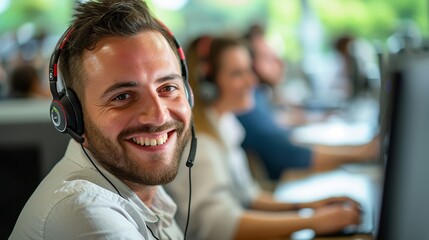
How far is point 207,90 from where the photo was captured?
1991 millimetres

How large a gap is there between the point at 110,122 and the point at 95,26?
0.39 ft

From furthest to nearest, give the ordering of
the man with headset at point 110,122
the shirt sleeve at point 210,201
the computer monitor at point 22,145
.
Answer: the shirt sleeve at point 210,201 < the computer monitor at point 22,145 < the man with headset at point 110,122

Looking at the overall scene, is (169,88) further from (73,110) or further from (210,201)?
(210,201)

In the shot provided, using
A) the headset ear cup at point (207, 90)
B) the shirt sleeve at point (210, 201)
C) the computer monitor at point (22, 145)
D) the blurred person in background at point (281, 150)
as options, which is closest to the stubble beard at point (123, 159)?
the computer monitor at point (22, 145)

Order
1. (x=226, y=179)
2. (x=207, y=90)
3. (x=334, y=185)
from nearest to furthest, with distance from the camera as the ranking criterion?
(x=226, y=179) → (x=207, y=90) → (x=334, y=185)

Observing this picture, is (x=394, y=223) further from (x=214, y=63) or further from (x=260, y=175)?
(x=260, y=175)

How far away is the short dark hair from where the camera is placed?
839mm

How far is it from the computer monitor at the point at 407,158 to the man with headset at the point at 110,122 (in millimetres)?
281

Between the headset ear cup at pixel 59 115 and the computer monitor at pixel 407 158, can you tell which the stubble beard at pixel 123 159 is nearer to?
the headset ear cup at pixel 59 115

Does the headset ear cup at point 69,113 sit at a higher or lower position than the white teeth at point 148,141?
higher

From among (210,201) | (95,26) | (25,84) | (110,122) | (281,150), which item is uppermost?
(95,26)

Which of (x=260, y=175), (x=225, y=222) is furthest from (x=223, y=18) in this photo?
(x=225, y=222)

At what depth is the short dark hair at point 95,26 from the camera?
0.84 metres

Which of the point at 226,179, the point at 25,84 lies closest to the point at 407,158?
the point at 226,179
